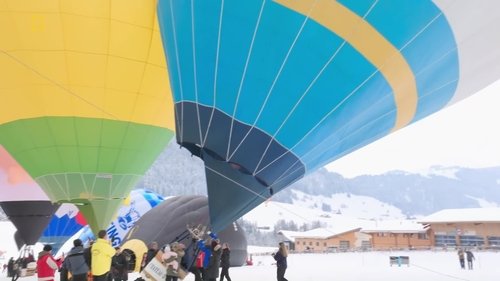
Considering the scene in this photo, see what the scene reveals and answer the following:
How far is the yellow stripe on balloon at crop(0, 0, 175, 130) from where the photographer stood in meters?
8.62

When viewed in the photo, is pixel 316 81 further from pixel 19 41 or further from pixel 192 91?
pixel 19 41

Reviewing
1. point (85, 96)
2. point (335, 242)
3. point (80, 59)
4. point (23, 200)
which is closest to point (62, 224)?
point (23, 200)

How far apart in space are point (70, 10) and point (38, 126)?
2.80 meters

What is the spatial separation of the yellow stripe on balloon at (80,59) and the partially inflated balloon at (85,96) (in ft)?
0.06

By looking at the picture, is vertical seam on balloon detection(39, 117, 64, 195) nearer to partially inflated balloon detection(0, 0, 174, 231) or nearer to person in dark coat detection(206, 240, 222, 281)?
partially inflated balloon detection(0, 0, 174, 231)

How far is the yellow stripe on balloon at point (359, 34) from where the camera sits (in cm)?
516

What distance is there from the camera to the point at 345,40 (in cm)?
531

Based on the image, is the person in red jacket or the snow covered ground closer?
the person in red jacket

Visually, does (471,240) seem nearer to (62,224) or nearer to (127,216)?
(127,216)

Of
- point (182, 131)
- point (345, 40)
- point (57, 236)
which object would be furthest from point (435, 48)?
point (57, 236)

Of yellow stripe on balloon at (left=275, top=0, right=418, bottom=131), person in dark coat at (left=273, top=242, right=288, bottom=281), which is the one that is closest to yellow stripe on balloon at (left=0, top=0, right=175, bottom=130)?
person in dark coat at (left=273, top=242, right=288, bottom=281)

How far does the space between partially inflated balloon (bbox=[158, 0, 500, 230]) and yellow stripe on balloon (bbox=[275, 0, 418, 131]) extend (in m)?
0.01

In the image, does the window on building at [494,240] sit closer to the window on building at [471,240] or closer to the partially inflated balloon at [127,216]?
the window on building at [471,240]

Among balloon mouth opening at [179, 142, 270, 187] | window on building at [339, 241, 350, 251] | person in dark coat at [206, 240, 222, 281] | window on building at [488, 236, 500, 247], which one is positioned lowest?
person in dark coat at [206, 240, 222, 281]
